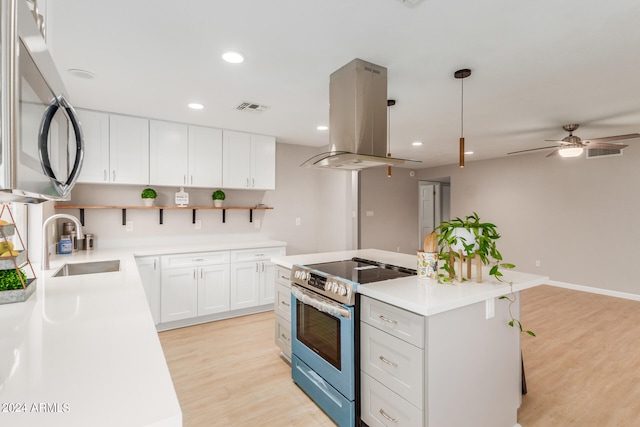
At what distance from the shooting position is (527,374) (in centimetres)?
262

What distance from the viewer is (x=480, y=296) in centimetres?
167

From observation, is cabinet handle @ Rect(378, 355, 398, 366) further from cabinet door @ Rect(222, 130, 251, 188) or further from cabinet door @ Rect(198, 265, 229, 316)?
cabinet door @ Rect(222, 130, 251, 188)

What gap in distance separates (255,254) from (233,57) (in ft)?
7.97

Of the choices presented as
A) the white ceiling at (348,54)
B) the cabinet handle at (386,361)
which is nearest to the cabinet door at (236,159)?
the white ceiling at (348,54)

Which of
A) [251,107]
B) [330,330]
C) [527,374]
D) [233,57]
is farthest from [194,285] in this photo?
[527,374]

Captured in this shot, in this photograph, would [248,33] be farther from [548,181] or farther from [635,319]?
[548,181]

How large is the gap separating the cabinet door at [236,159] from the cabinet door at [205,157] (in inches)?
3.0

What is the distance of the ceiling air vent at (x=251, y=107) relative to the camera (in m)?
3.13

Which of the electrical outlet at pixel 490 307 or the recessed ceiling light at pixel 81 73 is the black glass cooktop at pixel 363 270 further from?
the recessed ceiling light at pixel 81 73

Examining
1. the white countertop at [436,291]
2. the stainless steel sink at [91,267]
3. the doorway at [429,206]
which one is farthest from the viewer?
the doorway at [429,206]

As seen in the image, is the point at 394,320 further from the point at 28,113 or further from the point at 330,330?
the point at 28,113

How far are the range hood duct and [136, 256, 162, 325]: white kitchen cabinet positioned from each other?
224 cm

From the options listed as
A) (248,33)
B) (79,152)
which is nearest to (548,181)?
(248,33)

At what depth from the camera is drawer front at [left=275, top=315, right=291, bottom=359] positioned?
106 inches
